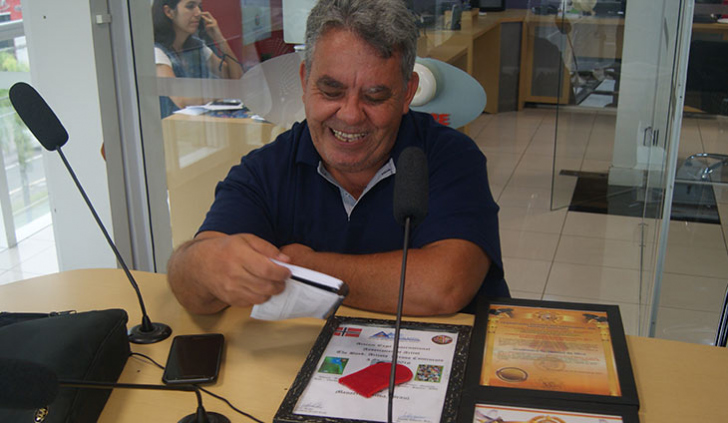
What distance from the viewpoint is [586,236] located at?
2883 mm

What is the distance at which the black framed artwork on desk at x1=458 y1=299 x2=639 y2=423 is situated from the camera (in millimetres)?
981

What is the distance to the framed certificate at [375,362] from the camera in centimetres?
98

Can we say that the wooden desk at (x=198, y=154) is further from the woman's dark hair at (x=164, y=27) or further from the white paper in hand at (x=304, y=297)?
the white paper in hand at (x=304, y=297)

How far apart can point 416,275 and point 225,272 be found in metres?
0.36

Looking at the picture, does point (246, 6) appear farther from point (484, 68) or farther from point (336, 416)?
point (336, 416)

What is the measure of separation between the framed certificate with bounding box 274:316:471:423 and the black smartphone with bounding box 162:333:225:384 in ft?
0.51

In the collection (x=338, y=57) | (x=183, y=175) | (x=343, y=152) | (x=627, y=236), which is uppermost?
(x=338, y=57)

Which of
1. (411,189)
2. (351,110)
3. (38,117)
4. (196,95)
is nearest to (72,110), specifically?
(196,95)

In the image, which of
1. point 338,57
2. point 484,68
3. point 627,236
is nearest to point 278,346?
point 338,57

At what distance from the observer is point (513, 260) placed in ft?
9.91

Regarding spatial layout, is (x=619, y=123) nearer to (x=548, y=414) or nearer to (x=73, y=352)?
(x=548, y=414)

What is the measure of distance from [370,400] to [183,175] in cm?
192

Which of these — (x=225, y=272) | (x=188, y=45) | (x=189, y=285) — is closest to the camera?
(x=225, y=272)

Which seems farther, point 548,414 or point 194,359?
point 194,359
